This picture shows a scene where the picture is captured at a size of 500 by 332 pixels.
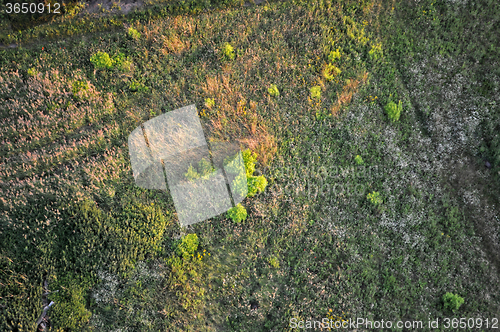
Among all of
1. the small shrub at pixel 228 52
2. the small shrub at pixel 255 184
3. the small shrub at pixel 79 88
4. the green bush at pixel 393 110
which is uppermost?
the small shrub at pixel 228 52

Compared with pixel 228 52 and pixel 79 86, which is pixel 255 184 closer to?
pixel 228 52

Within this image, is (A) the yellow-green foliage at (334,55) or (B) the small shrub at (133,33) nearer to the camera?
(A) the yellow-green foliage at (334,55)

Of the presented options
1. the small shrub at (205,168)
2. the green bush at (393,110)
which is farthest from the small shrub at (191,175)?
the green bush at (393,110)

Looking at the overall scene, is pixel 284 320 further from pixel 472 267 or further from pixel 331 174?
pixel 472 267

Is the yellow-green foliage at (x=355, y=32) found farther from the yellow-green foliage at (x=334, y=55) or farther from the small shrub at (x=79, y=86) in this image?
the small shrub at (x=79, y=86)

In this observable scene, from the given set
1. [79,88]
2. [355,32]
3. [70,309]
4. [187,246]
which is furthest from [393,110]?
[70,309]

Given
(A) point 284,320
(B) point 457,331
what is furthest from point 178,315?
(B) point 457,331

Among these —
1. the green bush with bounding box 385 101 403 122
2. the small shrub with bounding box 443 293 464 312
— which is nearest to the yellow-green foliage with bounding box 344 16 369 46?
the green bush with bounding box 385 101 403 122

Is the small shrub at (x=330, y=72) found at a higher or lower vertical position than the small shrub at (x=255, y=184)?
higher
